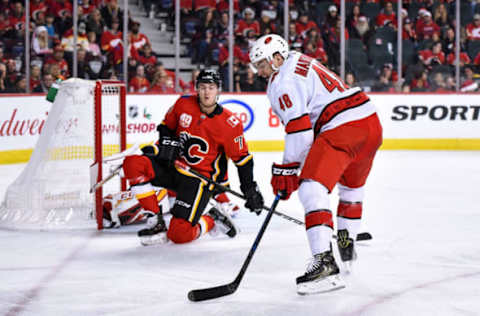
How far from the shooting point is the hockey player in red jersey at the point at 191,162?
3891 millimetres

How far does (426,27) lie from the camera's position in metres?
9.70

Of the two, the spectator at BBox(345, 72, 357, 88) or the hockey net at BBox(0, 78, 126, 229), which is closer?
the hockey net at BBox(0, 78, 126, 229)

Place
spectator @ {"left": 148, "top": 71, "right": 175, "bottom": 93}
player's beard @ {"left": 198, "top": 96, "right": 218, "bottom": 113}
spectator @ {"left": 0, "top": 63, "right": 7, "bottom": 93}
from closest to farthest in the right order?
player's beard @ {"left": 198, "top": 96, "right": 218, "bottom": 113} < spectator @ {"left": 0, "top": 63, "right": 7, "bottom": 93} < spectator @ {"left": 148, "top": 71, "right": 175, "bottom": 93}

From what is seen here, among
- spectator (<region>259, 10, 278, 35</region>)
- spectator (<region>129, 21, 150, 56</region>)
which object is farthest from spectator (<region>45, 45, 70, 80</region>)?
spectator (<region>259, 10, 278, 35</region>)

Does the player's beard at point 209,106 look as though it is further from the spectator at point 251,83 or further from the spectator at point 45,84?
the spectator at point 251,83

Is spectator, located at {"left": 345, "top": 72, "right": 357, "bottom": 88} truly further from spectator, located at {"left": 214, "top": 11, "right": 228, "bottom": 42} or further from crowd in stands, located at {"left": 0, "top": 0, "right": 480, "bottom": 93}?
spectator, located at {"left": 214, "top": 11, "right": 228, "bottom": 42}

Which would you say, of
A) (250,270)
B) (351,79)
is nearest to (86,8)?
(351,79)

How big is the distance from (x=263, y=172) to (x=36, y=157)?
315 centimetres

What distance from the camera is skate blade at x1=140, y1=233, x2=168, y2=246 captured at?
3875 millimetres

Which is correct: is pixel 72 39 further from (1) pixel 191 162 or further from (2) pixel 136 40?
(1) pixel 191 162

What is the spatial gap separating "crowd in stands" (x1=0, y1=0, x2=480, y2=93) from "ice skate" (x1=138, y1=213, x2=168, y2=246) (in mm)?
4491

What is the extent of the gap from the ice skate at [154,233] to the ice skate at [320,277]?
1197 millimetres

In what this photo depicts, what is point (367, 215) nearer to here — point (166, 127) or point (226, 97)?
point (166, 127)

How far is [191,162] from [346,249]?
1.13 m
